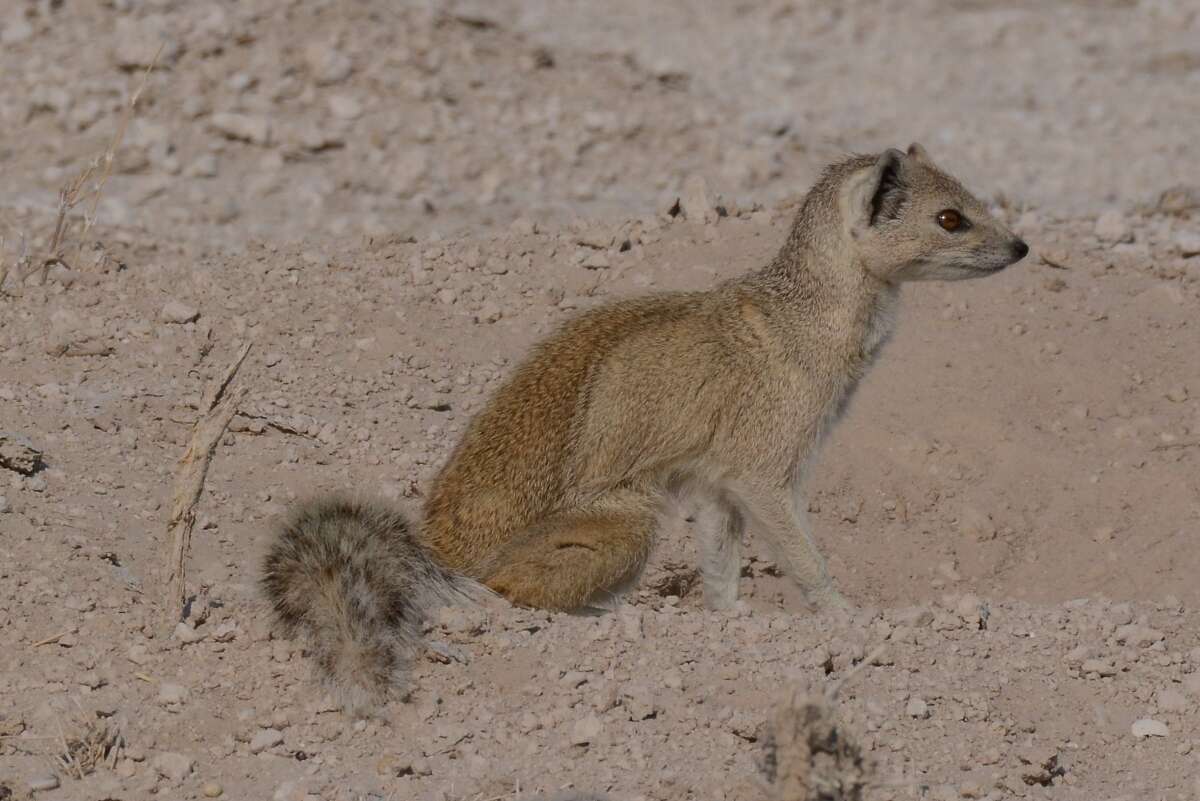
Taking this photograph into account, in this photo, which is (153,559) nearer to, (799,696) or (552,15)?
(799,696)

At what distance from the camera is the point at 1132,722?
201 inches

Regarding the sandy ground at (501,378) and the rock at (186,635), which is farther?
the rock at (186,635)

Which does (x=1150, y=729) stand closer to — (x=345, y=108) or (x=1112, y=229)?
(x=1112, y=229)

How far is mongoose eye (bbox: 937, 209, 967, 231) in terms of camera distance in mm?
6047

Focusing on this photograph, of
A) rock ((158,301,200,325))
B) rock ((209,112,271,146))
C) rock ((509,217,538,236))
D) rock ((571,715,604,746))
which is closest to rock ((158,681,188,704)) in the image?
rock ((571,715,604,746))

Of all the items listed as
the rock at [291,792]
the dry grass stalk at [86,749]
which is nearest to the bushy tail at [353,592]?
the rock at [291,792]

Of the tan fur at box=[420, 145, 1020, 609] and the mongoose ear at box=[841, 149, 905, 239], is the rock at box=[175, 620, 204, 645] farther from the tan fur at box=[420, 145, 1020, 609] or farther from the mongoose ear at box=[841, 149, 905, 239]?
the mongoose ear at box=[841, 149, 905, 239]

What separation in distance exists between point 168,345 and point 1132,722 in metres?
4.00

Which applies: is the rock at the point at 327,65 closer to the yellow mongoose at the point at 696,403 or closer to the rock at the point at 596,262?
the rock at the point at 596,262

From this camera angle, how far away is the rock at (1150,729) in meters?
5.05

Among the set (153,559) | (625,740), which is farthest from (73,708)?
(625,740)

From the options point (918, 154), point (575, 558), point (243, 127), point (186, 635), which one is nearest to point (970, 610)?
point (575, 558)

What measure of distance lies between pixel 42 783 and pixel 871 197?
10.9 feet

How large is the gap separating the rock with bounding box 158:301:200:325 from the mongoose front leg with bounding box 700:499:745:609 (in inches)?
92.6
